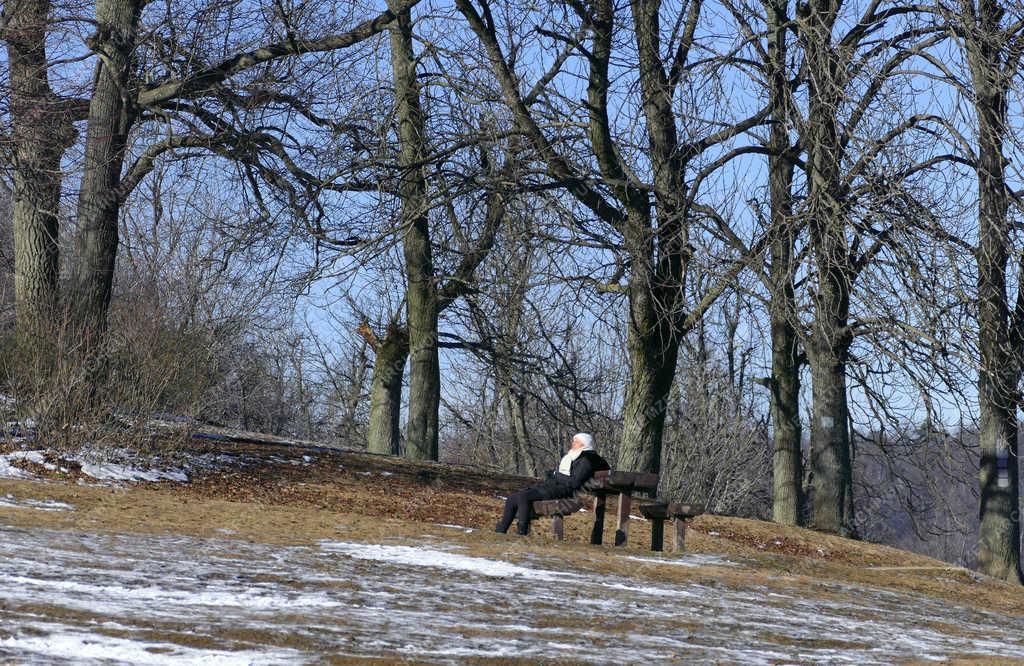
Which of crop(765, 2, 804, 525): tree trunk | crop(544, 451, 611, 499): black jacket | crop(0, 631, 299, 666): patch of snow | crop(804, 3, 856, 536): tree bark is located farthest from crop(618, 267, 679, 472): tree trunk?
crop(0, 631, 299, 666): patch of snow

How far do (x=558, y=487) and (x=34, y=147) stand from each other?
7750 mm

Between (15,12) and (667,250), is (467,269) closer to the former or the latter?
(667,250)

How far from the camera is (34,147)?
46.5 feet

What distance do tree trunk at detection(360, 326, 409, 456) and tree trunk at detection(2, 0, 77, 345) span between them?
718 centimetres

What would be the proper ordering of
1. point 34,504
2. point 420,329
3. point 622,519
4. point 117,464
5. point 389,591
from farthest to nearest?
point 420,329, point 117,464, point 622,519, point 34,504, point 389,591

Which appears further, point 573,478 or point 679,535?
point 679,535

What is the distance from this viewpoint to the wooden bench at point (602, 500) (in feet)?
35.1

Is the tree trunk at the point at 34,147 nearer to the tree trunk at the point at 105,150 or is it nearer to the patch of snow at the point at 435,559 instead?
the tree trunk at the point at 105,150

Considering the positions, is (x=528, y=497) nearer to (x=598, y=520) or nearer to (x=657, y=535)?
(x=598, y=520)

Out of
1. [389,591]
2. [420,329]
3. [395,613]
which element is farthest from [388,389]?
[395,613]

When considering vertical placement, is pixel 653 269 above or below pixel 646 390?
above

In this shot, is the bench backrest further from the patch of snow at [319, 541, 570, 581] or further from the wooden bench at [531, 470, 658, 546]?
the patch of snow at [319, 541, 570, 581]

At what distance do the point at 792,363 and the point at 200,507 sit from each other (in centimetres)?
1178

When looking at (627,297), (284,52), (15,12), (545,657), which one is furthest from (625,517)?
(15,12)
